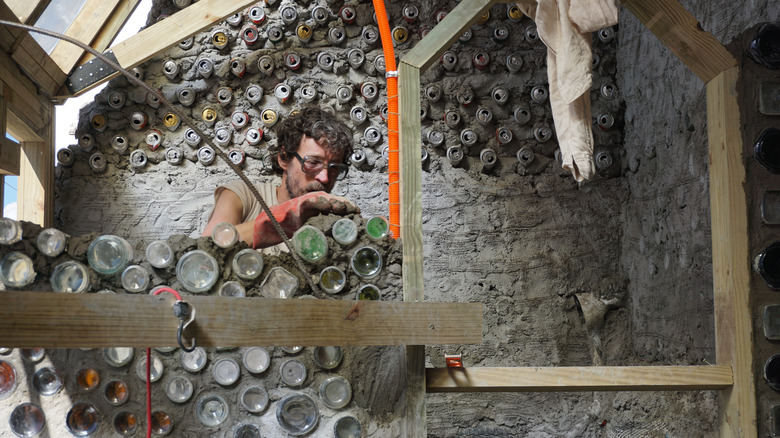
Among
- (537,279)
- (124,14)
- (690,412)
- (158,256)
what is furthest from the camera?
(537,279)

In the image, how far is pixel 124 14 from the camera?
3.66 meters

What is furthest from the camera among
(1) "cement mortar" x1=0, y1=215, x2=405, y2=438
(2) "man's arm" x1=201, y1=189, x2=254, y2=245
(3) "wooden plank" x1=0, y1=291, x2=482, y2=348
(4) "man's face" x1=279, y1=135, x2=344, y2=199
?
(4) "man's face" x1=279, y1=135, x2=344, y2=199

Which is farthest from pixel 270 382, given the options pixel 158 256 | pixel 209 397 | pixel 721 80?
pixel 721 80

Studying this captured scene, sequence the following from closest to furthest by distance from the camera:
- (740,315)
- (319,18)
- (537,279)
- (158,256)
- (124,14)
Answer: (158,256) → (740,315) → (124,14) → (537,279) → (319,18)

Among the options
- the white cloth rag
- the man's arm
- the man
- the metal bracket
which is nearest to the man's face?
the man

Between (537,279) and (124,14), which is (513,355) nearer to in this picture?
(537,279)

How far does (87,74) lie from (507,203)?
2337 millimetres

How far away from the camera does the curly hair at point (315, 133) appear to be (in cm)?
294

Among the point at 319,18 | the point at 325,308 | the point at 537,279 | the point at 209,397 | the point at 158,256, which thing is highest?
the point at 319,18

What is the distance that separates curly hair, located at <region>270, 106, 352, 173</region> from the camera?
294cm

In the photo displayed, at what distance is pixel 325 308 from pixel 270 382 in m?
0.44

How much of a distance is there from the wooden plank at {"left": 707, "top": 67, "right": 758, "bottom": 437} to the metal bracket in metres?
2.91

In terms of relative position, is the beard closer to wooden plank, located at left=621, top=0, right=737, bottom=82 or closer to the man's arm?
the man's arm

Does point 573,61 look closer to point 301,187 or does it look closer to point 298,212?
point 298,212
